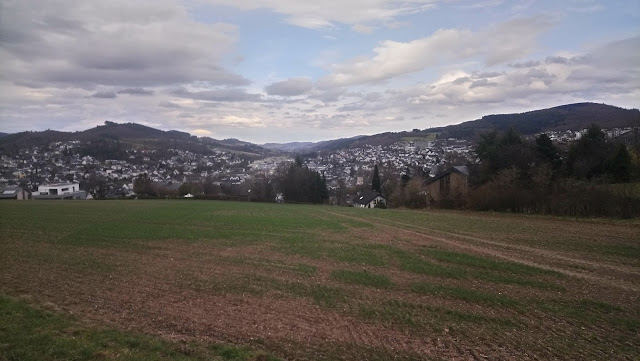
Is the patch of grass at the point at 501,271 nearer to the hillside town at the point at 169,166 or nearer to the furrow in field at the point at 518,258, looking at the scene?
the furrow in field at the point at 518,258

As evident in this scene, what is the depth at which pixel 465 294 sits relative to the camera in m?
12.1

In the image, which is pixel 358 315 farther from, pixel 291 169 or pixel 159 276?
pixel 291 169

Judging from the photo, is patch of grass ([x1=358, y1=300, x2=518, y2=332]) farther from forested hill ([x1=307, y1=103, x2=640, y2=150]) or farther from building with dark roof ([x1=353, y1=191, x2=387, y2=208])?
forested hill ([x1=307, y1=103, x2=640, y2=150])

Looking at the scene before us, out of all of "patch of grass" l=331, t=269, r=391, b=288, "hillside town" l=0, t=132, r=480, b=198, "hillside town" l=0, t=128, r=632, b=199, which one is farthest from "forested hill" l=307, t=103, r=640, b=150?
"patch of grass" l=331, t=269, r=391, b=288

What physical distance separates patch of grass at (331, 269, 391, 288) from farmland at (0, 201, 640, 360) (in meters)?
0.07

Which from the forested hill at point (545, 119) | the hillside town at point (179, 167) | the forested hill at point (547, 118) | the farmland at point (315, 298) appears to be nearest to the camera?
the farmland at point (315, 298)

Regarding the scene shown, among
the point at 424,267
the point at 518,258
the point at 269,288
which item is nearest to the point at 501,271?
the point at 424,267

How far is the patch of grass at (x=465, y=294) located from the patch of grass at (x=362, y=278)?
3.25 ft

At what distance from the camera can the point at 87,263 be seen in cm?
1551

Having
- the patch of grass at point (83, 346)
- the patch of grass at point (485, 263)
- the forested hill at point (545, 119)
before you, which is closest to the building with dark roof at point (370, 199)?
the forested hill at point (545, 119)

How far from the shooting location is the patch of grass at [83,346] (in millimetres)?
7035

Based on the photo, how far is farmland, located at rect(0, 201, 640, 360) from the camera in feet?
26.4

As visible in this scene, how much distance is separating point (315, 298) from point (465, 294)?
4.34m

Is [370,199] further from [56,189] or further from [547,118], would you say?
[547,118]
